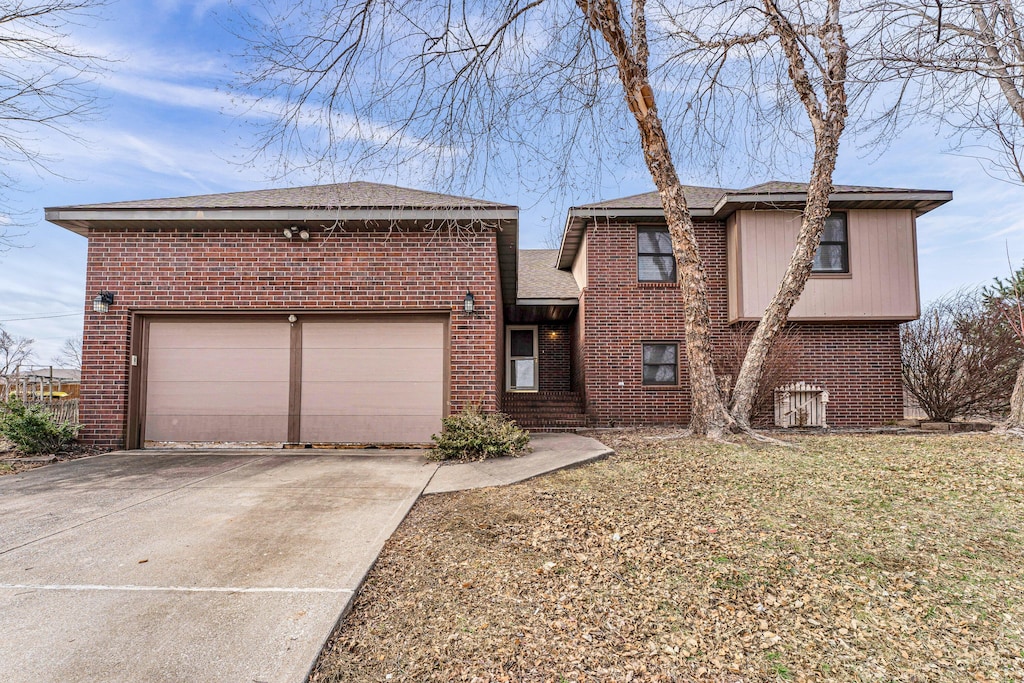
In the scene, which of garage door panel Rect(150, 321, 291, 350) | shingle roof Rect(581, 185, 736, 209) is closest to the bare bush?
shingle roof Rect(581, 185, 736, 209)

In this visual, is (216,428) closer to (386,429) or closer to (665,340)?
(386,429)

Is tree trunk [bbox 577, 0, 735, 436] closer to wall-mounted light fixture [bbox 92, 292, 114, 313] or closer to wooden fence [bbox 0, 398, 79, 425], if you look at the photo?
wall-mounted light fixture [bbox 92, 292, 114, 313]

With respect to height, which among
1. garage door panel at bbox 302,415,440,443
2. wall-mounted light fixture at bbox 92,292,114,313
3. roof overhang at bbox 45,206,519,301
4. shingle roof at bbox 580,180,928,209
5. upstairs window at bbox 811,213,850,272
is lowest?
garage door panel at bbox 302,415,440,443

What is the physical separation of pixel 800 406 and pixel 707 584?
903 cm

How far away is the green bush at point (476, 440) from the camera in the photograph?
20.7ft

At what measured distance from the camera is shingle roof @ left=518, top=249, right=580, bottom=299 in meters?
12.8

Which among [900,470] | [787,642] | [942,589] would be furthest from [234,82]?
[900,470]

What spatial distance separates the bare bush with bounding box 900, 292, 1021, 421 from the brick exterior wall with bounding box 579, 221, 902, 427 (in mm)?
521

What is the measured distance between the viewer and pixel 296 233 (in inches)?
296

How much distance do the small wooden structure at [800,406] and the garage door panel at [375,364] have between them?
7347mm

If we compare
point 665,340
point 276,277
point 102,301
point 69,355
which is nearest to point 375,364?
point 276,277

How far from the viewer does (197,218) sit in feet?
23.7

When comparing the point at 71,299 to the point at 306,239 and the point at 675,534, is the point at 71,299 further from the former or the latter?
the point at 675,534

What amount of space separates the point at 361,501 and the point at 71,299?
193ft
